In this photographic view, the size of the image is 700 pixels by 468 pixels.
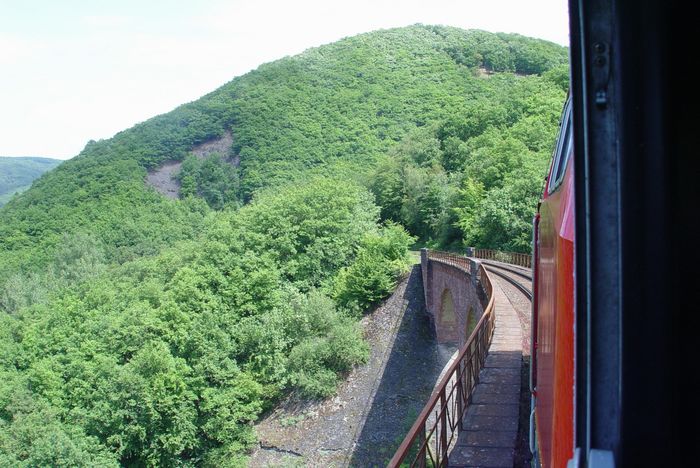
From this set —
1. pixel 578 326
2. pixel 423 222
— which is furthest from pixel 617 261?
pixel 423 222

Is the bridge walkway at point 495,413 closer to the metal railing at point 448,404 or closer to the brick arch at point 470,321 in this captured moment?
the metal railing at point 448,404

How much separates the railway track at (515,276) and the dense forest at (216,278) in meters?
5.11

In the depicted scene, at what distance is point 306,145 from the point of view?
71.6 metres

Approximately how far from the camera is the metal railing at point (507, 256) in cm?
2273

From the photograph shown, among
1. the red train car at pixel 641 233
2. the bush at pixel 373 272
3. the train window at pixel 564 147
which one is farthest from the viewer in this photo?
the bush at pixel 373 272

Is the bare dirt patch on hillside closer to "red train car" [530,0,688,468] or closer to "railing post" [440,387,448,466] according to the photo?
"railing post" [440,387,448,466]

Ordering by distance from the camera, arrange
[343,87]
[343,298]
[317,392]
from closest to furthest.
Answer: [317,392] → [343,298] → [343,87]

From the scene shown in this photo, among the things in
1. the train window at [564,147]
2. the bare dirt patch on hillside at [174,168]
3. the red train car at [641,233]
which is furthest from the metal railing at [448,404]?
the bare dirt patch on hillside at [174,168]

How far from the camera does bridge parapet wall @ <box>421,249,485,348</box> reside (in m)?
16.8

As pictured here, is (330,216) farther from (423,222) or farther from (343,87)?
(343,87)

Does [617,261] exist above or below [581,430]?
above

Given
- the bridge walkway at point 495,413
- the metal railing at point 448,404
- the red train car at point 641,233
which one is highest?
the red train car at point 641,233

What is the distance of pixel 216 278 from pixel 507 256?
13937 mm

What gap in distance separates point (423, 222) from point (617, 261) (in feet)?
134
